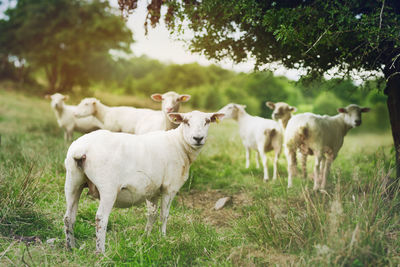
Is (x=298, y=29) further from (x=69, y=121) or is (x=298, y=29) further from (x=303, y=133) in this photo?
(x=69, y=121)

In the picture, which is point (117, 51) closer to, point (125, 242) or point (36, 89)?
point (36, 89)

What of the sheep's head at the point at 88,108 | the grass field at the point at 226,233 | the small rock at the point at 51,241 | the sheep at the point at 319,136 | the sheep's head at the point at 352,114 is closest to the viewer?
the grass field at the point at 226,233

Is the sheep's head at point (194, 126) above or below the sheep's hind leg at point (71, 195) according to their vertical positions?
above

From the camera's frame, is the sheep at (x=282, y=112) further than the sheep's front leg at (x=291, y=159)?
Yes

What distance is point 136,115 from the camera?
8.91 metres

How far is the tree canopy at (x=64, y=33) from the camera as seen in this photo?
93.7 feet

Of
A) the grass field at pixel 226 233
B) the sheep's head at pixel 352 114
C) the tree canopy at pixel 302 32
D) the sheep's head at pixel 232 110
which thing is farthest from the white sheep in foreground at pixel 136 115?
the sheep's head at pixel 352 114

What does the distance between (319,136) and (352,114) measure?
1.22 meters

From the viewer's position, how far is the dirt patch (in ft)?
18.7

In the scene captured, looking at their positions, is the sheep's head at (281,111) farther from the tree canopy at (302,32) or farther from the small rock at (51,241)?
the small rock at (51,241)

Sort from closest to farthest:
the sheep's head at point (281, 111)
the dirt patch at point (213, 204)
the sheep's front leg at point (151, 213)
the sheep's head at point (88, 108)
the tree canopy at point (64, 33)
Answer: the sheep's front leg at point (151, 213), the dirt patch at point (213, 204), the sheep's head at point (88, 108), the sheep's head at point (281, 111), the tree canopy at point (64, 33)

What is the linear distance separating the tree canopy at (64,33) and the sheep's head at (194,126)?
26.3 metres

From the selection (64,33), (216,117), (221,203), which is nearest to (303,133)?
(221,203)

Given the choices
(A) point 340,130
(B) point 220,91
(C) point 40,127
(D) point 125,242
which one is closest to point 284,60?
(A) point 340,130
